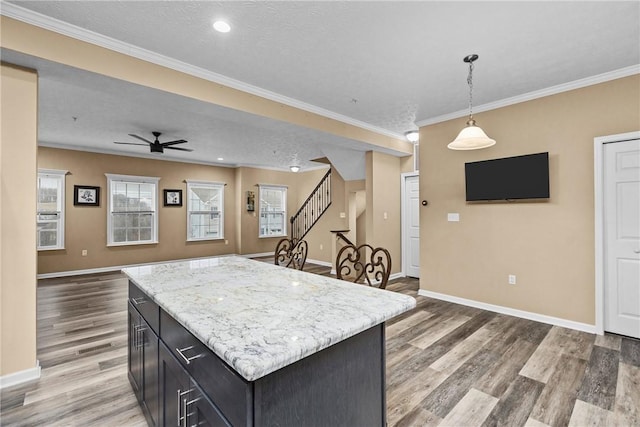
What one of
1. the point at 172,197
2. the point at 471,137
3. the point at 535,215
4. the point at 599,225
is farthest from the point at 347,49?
the point at 172,197

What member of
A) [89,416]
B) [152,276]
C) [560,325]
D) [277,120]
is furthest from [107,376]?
[560,325]

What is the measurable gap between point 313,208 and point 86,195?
537 cm

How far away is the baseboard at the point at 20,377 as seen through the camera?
227cm

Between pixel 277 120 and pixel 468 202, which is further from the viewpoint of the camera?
pixel 468 202

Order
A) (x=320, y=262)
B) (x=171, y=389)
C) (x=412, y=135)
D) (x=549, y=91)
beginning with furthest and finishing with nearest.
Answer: (x=320, y=262) < (x=412, y=135) < (x=549, y=91) < (x=171, y=389)

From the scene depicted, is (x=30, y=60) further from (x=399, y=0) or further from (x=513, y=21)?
(x=513, y=21)

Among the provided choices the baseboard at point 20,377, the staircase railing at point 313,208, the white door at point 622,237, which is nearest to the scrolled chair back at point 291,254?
the baseboard at point 20,377

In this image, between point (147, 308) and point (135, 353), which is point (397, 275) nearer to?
point (135, 353)

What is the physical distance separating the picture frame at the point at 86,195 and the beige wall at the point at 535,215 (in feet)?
23.0

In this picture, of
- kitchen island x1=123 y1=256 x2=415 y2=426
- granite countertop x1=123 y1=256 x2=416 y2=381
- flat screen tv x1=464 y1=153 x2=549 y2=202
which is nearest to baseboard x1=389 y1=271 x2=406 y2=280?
flat screen tv x1=464 y1=153 x2=549 y2=202

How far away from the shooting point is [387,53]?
8.86ft

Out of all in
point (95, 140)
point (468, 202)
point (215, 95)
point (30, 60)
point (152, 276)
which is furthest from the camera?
point (95, 140)

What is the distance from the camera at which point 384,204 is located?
5.71 metres

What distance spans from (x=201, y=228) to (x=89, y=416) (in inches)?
259
